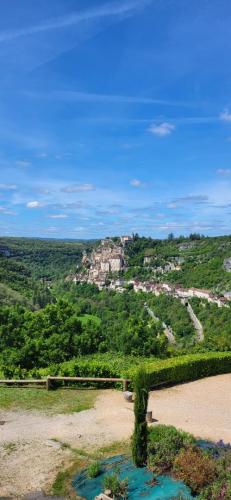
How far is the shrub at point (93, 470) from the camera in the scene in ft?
32.5

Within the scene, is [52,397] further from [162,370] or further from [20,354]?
[20,354]

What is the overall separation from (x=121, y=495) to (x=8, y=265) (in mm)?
119183

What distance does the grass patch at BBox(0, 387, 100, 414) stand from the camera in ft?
49.2

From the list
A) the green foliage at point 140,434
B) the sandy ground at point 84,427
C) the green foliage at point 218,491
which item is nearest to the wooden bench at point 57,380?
the sandy ground at point 84,427

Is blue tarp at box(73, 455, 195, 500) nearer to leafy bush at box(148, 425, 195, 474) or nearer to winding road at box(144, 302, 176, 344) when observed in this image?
leafy bush at box(148, 425, 195, 474)

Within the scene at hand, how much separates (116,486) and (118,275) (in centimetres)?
13171

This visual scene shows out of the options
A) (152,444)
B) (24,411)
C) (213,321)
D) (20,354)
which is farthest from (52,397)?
(213,321)

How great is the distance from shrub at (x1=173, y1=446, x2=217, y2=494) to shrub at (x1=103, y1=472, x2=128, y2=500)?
1.14 m

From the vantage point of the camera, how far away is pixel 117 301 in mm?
103438

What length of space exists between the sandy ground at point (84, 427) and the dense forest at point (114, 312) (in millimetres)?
5152

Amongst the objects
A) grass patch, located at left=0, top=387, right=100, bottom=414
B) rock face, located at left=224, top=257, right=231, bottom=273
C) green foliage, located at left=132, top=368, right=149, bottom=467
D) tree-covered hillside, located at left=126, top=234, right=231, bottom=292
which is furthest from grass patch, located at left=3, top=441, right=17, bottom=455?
rock face, located at left=224, top=257, right=231, bottom=273

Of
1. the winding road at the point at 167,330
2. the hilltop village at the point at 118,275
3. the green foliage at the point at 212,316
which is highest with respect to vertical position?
the hilltop village at the point at 118,275

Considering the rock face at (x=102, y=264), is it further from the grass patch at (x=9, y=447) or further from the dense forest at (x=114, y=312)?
the grass patch at (x=9, y=447)

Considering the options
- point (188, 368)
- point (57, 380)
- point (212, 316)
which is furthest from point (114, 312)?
point (57, 380)
